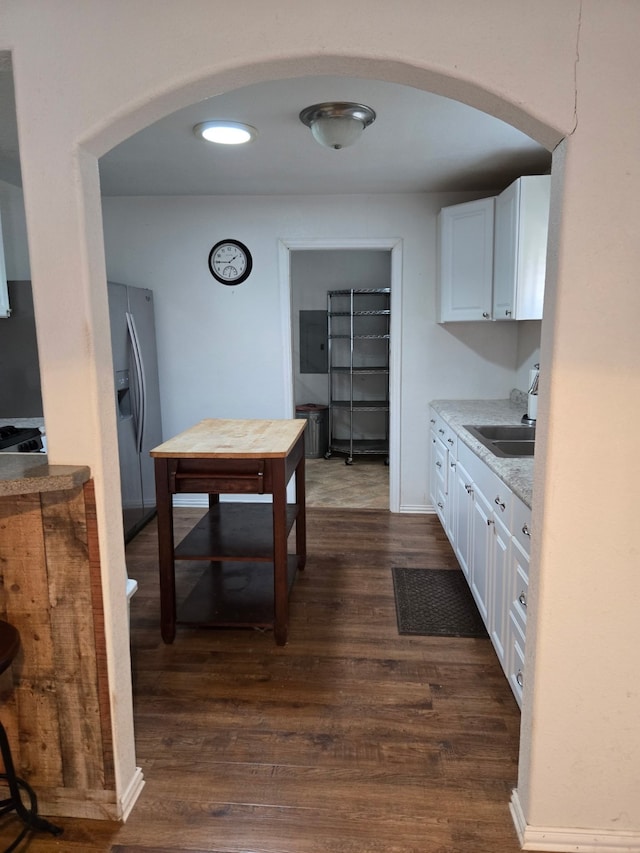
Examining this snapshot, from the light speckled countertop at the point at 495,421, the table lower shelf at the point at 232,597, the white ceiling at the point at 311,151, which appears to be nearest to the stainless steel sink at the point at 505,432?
the light speckled countertop at the point at 495,421

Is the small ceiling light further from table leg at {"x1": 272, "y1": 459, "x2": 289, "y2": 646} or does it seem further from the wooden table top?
table leg at {"x1": 272, "y1": 459, "x2": 289, "y2": 646}

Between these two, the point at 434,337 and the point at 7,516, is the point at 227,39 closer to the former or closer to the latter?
the point at 7,516

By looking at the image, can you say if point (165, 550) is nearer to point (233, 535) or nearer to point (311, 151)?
point (233, 535)

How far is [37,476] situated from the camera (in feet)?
4.62

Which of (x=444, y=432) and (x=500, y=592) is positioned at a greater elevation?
(x=444, y=432)

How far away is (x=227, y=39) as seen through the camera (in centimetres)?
133

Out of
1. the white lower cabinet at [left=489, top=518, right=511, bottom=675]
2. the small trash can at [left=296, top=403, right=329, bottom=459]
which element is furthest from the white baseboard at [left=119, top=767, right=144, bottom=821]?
the small trash can at [left=296, top=403, right=329, bottom=459]

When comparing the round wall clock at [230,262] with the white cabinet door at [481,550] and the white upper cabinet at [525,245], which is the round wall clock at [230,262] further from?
the white cabinet door at [481,550]

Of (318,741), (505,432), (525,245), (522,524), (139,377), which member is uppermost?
(525,245)

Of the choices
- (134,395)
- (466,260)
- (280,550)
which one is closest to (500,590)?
(280,550)

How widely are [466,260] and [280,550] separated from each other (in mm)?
2376

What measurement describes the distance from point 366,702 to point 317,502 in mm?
2584

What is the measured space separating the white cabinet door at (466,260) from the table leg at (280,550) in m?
1.97

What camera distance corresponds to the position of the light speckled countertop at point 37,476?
1.37 metres
